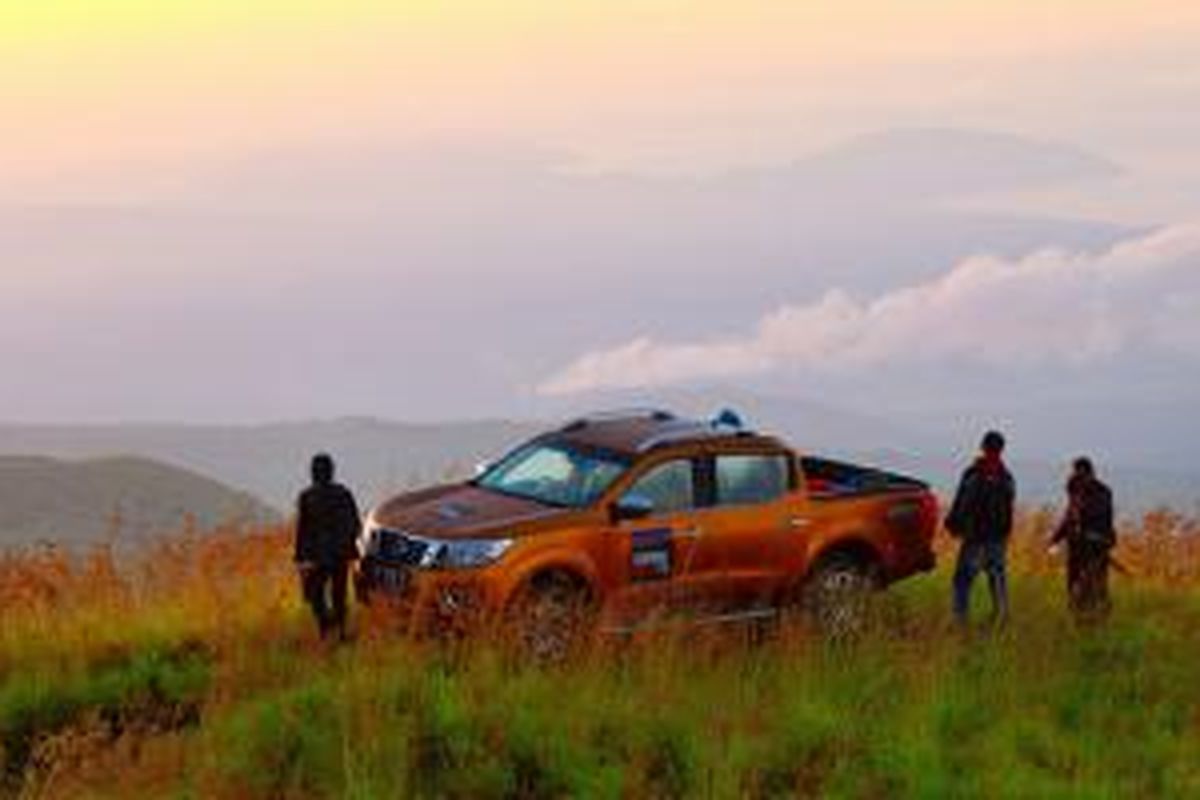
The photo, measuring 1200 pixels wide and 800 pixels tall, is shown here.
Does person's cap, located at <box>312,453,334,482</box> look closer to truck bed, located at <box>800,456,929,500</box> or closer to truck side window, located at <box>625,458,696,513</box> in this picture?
truck side window, located at <box>625,458,696,513</box>

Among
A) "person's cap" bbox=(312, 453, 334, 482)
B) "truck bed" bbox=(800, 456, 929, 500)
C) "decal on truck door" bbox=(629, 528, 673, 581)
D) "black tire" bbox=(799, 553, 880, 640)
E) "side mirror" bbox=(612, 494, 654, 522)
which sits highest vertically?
"person's cap" bbox=(312, 453, 334, 482)

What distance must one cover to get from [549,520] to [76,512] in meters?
154

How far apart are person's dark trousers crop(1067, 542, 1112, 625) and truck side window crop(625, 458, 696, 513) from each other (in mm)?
3811

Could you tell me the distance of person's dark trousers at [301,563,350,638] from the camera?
15.2 metres

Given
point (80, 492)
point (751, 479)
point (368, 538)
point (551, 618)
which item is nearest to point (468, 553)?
point (551, 618)

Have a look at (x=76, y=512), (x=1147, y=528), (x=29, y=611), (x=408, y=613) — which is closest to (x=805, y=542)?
(x=408, y=613)

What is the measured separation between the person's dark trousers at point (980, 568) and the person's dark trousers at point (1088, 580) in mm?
737

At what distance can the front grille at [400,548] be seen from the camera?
581 inches

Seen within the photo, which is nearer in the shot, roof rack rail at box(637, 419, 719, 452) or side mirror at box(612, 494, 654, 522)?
side mirror at box(612, 494, 654, 522)

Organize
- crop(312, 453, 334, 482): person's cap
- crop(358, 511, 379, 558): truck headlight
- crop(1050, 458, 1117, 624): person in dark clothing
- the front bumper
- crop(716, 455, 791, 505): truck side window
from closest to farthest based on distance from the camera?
the front bumper
crop(312, 453, 334, 482): person's cap
crop(358, 511, 379, 558): truck headlight
crop(716, 455, 791, 505): truck side window
crop(1050, 458, 1117, 624): person in dark clothing

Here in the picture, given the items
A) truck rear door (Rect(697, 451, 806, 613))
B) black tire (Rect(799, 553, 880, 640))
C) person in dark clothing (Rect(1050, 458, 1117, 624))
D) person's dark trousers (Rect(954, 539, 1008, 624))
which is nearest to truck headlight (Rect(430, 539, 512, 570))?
truck rear door (Rect(697, 451, 806, 613))

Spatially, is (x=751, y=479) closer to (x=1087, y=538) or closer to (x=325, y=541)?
(x=1087, y=538)

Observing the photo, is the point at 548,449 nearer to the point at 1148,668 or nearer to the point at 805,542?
the point at 805,542

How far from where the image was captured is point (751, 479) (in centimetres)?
1620
